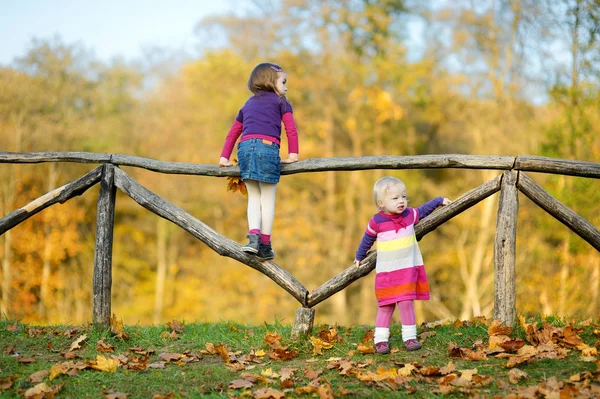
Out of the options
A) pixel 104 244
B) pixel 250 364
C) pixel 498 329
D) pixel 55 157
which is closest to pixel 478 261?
pixel 498 329

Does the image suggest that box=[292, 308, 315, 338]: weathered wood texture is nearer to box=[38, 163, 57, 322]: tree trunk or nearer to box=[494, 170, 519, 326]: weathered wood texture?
box=[494, 170, 519, 326]: weathered wood texture

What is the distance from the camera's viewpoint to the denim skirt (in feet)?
16.9

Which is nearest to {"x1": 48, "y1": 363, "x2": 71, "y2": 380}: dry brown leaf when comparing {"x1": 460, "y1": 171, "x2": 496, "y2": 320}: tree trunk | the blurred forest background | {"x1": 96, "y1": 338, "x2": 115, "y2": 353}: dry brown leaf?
{"x1": 96, "y1": 338, "x2": 115, "y2": 353}: dry brown leaf

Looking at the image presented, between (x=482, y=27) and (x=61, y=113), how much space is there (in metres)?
12.6

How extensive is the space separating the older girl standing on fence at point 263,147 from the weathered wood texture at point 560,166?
69.5 inches

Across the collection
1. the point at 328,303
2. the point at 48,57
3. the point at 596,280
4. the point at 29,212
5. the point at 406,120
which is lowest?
the point at 328,303

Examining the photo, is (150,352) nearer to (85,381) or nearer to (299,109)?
(85,381)

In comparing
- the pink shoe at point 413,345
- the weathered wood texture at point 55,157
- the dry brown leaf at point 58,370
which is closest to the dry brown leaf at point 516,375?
the pink shoe at point 413,345

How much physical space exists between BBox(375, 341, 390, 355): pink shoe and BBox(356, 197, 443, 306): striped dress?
29 centimetres

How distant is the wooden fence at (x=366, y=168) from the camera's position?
192 inches

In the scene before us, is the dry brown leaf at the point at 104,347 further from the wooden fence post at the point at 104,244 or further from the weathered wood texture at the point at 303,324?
the weathered wood texture at the point at 303,324

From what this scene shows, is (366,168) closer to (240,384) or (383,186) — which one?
(383,186)

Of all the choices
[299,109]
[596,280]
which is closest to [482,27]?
[299,109]

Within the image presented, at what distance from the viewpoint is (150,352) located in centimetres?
503
